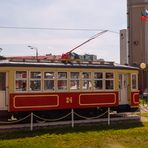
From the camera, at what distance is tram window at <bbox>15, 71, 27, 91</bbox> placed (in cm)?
2275

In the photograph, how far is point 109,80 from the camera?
84.2 ft

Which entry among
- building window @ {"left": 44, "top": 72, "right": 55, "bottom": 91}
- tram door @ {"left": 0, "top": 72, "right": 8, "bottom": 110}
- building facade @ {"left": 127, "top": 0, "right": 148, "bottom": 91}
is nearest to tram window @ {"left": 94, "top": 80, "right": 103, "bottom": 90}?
building window @ {"left": 44, "top": 72, "right": 55, "bottom": 91}

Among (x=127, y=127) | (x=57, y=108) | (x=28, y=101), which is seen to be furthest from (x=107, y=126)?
(x=28, y=101)

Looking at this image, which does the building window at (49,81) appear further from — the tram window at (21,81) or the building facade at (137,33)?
the building facade at (137,33)

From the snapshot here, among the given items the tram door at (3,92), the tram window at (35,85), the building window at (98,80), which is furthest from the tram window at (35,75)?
the building window at (98,80)

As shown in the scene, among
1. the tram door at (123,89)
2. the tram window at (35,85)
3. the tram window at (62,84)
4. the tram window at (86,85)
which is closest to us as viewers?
the tram window at (35,85)

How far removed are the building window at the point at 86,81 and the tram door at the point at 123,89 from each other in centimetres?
246

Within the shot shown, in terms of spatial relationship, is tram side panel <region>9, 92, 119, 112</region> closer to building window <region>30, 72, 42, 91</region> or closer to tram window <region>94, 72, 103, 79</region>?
building window <region>30, 72, 42, 91</region>

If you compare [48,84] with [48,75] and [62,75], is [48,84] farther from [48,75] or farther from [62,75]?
[62,75]

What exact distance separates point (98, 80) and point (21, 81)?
4742 mm

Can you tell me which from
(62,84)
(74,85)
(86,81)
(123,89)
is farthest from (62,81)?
(123,89)

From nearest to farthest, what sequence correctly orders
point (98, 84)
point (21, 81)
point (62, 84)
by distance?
point (21, 81), point (62, 84), point (98, 84)

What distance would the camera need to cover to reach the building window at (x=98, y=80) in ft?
82.4

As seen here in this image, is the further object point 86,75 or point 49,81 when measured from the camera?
point 86,75
